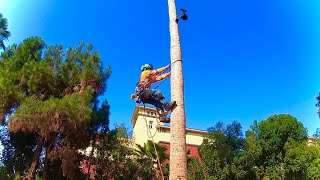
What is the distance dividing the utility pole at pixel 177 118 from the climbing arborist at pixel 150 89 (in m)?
0.72

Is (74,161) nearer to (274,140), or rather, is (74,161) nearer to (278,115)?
(274,140)

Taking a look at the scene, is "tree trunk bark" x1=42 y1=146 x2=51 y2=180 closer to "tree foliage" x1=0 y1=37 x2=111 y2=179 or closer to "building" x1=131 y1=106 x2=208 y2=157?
"tree foliage" x1=0 y1=37 x2=111 y2=179

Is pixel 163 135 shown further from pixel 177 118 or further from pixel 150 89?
pixel 177 118

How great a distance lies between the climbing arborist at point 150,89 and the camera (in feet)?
23.8

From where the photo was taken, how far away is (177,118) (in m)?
6.12

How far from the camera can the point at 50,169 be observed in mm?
17266

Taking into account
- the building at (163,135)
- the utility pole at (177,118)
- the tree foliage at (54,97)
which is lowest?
the utility pole at (177,118)

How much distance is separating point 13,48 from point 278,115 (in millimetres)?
18923

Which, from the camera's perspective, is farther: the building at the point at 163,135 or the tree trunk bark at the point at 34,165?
the building at the point at 163,135

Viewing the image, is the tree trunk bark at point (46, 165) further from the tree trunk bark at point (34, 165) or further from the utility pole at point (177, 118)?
the utility pole at point (177, 118)

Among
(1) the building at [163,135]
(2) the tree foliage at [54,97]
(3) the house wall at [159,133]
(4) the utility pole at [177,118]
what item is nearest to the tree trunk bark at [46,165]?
(2) the tree foliage at [54,97]

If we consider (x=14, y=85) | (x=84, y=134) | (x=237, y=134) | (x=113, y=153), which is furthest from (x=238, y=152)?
(x=14, y=85)

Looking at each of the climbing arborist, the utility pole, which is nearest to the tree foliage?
the climbing arborist

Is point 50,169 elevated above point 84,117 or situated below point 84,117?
below
